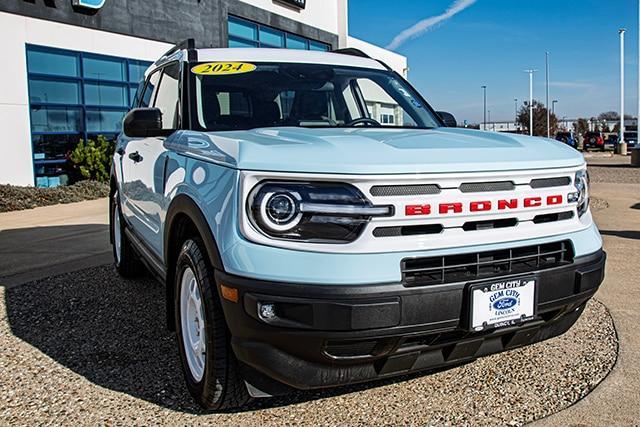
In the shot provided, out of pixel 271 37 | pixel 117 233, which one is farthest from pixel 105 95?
pixel 117 233

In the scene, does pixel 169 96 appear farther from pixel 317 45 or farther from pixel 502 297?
pixel 317 45

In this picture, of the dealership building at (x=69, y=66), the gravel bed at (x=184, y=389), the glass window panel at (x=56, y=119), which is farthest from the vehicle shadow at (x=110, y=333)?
the glass window panel at (x=56, y=119)

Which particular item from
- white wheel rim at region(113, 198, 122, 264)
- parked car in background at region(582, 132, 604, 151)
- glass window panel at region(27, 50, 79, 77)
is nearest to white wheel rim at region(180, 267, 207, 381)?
white wheel rim at region(113, 198, 122, 264)

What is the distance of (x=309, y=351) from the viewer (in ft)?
7.33

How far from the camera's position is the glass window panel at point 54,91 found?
43.3 ft

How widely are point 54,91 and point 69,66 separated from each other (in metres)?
0.78

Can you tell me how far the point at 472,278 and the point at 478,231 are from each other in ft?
0.67

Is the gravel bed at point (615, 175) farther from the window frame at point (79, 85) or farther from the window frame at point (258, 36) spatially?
the window frame at point (79, 85)

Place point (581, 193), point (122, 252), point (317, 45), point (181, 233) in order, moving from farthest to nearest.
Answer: point (317, 45), point (122, 252), point (181, 233), point (581, 193)

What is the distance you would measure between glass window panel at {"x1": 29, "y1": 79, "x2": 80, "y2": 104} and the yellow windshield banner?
11.2 meters

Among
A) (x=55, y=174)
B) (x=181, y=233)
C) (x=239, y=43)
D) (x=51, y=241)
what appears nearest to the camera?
(x=181, y=233)

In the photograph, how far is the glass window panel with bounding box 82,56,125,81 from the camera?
14464 millimetres

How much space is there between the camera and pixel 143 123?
3303 mm

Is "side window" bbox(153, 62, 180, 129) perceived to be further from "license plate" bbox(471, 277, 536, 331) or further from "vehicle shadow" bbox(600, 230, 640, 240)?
"vehicle shadow" bbox(600, 230, 640, 240)
